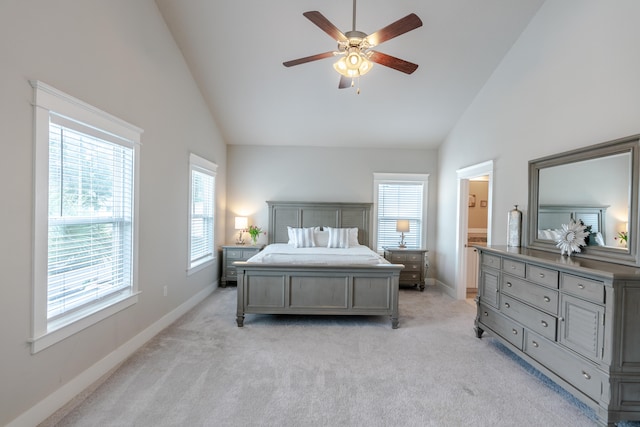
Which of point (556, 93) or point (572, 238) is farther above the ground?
point (556, 93)

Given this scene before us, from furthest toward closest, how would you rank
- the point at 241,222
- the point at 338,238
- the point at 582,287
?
the point at 241,222 < the point at 338,238 < the point at 582,287

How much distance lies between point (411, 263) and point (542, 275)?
3.27 metres

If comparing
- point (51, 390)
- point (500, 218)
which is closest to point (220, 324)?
point (51, 390)

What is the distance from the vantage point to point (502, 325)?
326 centimetres

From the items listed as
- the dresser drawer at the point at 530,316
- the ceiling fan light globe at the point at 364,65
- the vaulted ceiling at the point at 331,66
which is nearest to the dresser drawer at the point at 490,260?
the dresser drawer at the point at 530,316

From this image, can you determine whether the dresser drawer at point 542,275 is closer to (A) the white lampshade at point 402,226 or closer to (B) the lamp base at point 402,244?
(A) the white lampshade at point 402,226

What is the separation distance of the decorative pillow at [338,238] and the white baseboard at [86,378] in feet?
8.81

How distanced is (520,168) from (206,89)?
441cm

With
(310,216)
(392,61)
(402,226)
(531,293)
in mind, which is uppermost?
(392,61)

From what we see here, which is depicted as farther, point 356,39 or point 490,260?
point 490,260

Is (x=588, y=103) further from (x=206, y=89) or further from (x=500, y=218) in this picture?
(x=206, y=89)

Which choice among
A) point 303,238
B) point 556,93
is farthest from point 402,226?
point 556,93

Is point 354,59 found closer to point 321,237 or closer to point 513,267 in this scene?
point 513,267

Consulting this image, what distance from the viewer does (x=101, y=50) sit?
2699mm
